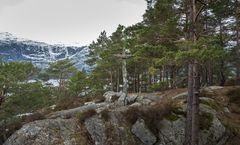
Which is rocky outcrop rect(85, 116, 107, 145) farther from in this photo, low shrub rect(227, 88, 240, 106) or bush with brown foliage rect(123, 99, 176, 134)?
low shrub rect(227, 88, 240, 106)

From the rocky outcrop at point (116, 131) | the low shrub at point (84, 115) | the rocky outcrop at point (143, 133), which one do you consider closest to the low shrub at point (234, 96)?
the rocky outcrop at point (116, 131)

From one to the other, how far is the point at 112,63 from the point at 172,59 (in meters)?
30.3

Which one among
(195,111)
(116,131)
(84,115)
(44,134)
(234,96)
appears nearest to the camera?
(195,111)

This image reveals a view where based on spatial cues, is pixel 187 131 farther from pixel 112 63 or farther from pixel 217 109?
pixel 112 63

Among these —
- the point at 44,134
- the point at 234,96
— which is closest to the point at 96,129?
the point at 44,134

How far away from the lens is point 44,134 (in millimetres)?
18031

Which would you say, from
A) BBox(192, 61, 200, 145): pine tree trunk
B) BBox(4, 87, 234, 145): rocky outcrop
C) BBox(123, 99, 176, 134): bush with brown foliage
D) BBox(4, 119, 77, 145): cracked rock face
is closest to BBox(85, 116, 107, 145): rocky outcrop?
BBox(4, 87, 234, 145): rocky outcrop

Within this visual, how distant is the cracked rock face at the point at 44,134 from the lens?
58.1 ft

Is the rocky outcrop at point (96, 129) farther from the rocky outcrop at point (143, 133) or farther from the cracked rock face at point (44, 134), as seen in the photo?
the rocky outcrop at point (143, 133)

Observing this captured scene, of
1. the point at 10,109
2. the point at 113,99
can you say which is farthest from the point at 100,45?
the point at 10,109

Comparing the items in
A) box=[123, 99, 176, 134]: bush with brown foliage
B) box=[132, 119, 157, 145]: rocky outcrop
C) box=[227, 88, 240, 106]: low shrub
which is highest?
box=[227, 88, 240, 106]: low shrub

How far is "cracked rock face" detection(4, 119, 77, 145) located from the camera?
17.7m

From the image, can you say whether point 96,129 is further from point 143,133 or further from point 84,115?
point 143,133

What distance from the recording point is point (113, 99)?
2958cm
